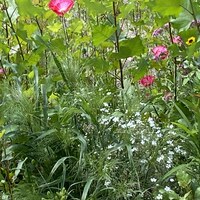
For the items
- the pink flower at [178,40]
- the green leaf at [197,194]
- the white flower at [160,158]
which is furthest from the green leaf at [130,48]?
the green leaf at [197,194]

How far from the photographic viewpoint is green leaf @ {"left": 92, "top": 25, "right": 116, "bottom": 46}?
2.37 meters

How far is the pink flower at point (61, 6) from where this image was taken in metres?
2.49

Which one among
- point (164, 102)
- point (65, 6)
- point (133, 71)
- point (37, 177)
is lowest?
point (37, 177)

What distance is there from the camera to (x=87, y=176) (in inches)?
84.4

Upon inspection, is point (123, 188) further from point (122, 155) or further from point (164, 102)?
point (164, 102)

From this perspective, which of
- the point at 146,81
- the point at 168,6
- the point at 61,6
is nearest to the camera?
the point at 168,6

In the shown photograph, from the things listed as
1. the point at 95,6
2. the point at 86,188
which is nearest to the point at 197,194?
the point at 86,188

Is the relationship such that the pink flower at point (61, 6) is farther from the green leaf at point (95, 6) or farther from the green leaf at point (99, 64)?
the green leaf at point (99, 64)

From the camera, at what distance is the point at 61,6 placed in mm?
2502

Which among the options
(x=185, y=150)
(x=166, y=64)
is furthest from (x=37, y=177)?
(x=166, y=64)

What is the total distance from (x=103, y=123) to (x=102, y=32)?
0.38 meters

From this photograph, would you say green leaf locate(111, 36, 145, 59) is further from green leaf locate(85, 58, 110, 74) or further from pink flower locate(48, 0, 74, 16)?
pink flower locate(48, 0, 74, 16)

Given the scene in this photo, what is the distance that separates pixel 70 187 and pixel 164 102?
1.99 ft

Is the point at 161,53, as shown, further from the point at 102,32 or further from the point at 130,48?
the point at 102,32
